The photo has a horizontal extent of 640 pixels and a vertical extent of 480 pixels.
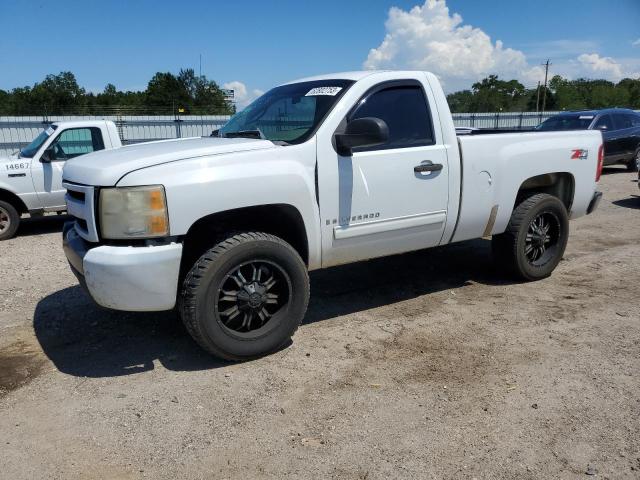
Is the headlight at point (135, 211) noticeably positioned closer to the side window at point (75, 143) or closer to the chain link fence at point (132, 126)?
the side window at point (75, 143)

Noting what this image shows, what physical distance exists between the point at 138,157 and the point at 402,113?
2.10 metres

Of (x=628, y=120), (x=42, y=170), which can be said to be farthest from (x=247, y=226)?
(x=628, y=120)

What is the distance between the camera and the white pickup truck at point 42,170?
811cm

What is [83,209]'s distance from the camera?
344cm

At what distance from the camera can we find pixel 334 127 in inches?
151

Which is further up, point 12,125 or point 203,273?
point 12,125

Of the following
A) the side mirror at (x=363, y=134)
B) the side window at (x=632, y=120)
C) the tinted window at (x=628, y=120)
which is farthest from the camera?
the side window at (x=632, y=120)

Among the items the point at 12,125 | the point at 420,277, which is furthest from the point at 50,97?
the point at 420,277

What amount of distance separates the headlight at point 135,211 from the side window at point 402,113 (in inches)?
65.6

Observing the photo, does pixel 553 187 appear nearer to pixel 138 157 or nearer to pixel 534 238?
pixel 534 238

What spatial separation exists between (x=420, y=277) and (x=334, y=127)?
7.73 feet

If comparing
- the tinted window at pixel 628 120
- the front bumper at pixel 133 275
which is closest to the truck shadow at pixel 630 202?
the tinted window at pixel 628 120

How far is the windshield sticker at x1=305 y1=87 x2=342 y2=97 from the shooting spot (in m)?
4.07

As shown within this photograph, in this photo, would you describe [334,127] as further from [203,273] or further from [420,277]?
[420,277]
